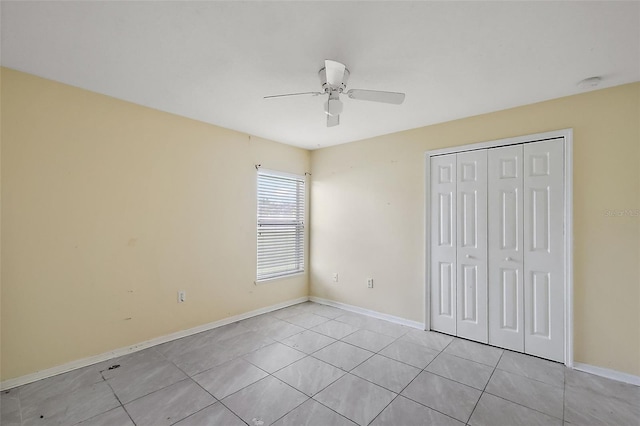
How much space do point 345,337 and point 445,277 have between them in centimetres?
139

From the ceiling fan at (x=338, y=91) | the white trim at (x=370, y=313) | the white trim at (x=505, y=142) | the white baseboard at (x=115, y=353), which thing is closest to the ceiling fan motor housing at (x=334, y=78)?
the ceiling fan at (x=338, y=91)

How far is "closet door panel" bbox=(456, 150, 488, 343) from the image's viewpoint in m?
3.16

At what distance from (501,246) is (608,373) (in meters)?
1.31

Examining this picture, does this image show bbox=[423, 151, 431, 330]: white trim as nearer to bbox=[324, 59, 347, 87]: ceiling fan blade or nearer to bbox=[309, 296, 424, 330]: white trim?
bbox=[309, 296, 424, 330]: white trim

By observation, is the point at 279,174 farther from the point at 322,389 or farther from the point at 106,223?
the point at 322,389

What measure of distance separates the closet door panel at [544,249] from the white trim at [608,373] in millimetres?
139

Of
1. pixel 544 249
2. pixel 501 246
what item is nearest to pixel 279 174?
pixel 501 246

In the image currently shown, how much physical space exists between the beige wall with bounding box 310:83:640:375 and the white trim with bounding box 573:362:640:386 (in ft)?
→ 0.13

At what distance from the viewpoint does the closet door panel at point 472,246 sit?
316 centimetres

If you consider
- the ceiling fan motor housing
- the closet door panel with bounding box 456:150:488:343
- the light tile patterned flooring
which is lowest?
the light tile patterned flooring

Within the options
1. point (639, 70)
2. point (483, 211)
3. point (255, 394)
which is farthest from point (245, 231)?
point (639, 70)

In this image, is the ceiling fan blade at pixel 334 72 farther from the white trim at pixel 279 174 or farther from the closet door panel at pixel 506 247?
the white trim at pixel 279 174

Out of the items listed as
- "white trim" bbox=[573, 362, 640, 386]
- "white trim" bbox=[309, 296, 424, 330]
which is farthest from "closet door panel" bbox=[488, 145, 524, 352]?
"white trim" bbox=[309, 296, 424, 330]

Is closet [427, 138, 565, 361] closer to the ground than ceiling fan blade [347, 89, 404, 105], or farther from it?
closer to the ground
